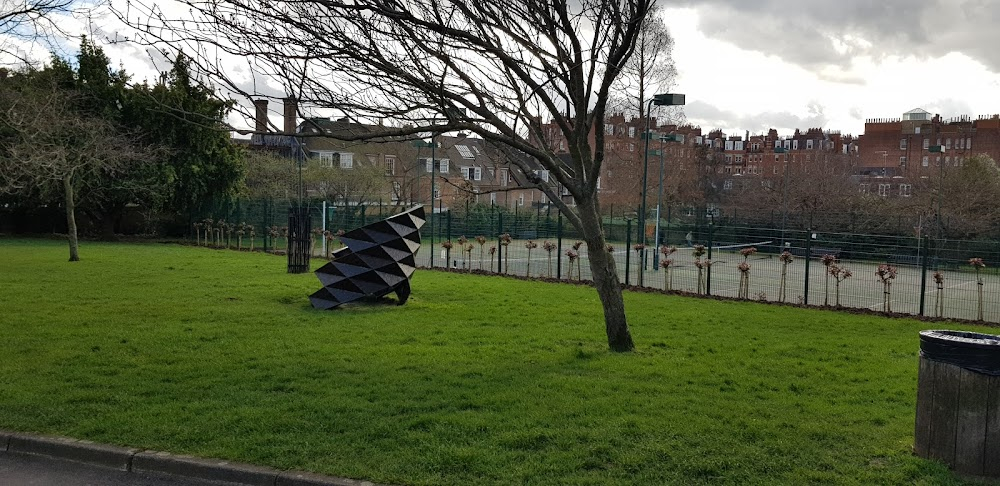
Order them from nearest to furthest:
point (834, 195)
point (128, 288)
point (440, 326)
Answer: point (440, 326)
point (128, 288)
point (834, 195)

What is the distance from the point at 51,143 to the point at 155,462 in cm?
1830

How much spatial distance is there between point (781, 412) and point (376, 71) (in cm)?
532

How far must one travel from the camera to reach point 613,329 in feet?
32.6

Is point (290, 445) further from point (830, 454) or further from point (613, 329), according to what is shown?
point (613, 329)

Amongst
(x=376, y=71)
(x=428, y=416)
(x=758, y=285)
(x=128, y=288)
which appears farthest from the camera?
(x=758, y=285)

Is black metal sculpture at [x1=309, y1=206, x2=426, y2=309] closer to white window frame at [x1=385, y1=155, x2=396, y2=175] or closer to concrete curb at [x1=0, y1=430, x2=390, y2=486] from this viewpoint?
concrete curb at [x1=0, y1=430, x2=390, y2=486]

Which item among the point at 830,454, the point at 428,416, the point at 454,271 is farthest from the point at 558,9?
the point at 454,271

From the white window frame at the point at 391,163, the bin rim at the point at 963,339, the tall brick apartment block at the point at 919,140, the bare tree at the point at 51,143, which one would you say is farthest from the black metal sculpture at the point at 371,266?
the tall brick apartment block at the point at 919,140

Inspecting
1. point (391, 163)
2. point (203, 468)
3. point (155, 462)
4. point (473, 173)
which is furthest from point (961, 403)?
point (473, 173)

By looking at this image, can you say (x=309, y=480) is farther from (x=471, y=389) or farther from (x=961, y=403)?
(x=961, y=403)

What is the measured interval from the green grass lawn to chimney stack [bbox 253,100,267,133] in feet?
8.52

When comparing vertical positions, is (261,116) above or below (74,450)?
above

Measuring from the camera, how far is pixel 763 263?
30.2 m

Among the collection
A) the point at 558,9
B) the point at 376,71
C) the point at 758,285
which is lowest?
the point at 758,285
